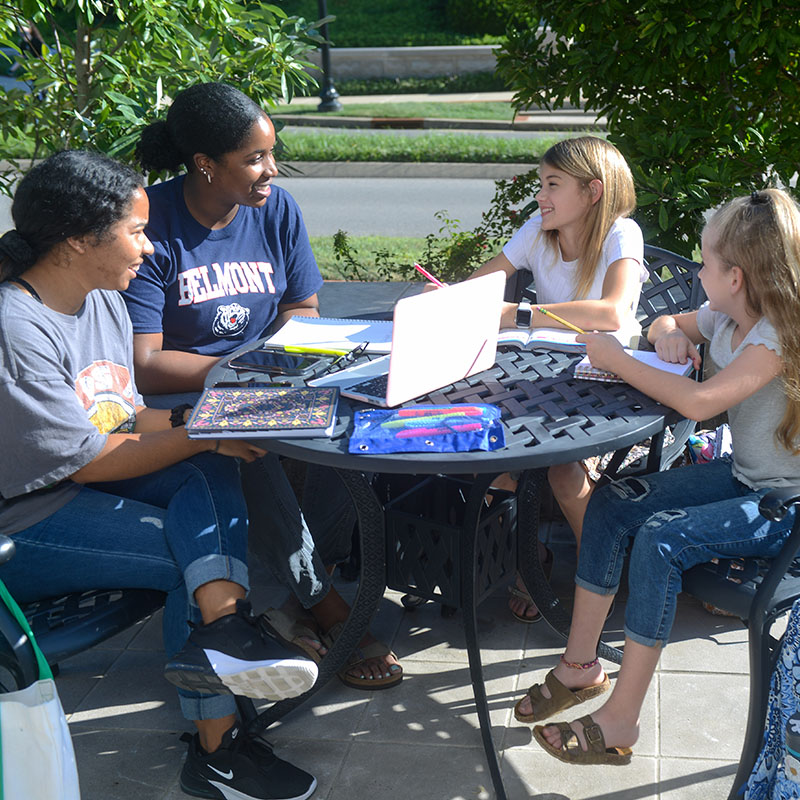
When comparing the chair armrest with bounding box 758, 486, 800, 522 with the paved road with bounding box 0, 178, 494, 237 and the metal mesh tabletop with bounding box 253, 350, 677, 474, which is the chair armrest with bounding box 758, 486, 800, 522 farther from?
the paved road with bounding box 0, 178, 494, 237

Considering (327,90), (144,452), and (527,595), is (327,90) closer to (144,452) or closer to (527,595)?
(527,595)

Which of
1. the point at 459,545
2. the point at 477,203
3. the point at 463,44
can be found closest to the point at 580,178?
the point at 459,545

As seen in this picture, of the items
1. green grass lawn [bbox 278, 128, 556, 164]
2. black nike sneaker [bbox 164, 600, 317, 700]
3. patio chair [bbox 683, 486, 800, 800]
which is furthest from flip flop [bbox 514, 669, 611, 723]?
green grass lawn [bbox 278, 128, 556, 164]

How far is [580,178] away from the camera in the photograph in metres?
3.12

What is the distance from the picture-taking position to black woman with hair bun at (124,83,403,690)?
2.88 meters

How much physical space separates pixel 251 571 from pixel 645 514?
5.16 feet

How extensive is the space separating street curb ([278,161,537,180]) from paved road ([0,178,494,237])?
0.14m

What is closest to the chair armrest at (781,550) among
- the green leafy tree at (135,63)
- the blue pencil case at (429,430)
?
the blue pencil case at (429,430)

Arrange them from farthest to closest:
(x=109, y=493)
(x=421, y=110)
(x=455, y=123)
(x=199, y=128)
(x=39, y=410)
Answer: (x=421, y=110) < (x=455, y=123) < (x=199, y=128) < (x=109, y=493) < (x=39, y=410)

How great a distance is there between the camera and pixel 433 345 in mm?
2324

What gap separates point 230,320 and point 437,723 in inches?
55.0

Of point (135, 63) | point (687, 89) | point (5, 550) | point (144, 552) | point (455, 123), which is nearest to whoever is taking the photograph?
point (5, 550)

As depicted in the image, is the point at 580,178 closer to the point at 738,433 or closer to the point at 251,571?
the point at 738,433

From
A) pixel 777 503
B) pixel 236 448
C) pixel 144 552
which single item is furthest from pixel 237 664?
pixel 777 503
